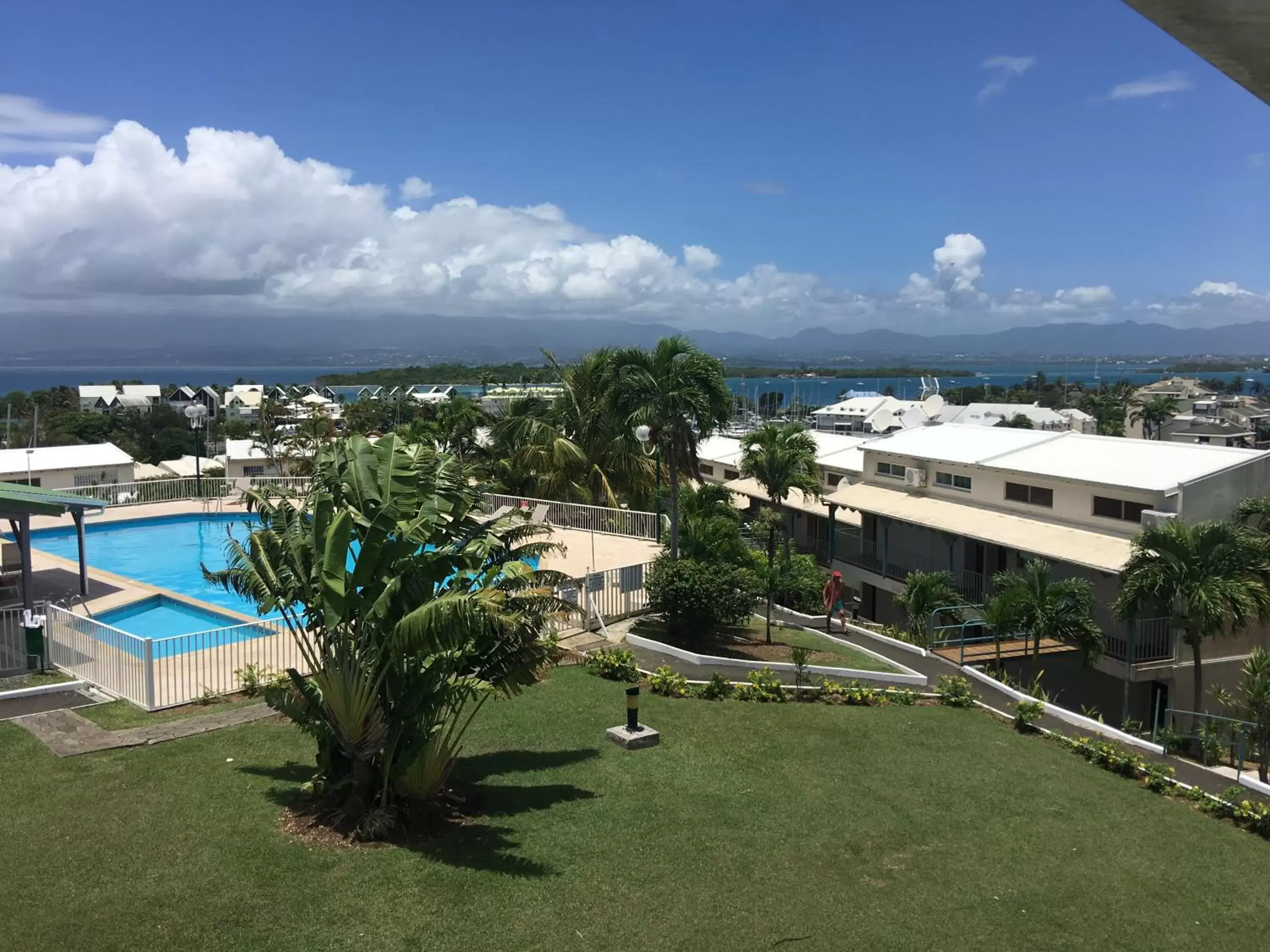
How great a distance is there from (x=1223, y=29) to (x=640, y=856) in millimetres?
8326

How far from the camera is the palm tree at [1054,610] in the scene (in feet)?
63.9

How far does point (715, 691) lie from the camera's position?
15.2 m

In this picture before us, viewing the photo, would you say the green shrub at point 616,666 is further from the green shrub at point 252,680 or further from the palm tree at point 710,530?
the green shrub at point 252,680

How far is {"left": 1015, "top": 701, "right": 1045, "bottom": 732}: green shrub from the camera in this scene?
15383 millimetres

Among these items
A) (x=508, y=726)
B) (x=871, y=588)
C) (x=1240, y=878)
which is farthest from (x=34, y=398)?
(x=1240, y=878)

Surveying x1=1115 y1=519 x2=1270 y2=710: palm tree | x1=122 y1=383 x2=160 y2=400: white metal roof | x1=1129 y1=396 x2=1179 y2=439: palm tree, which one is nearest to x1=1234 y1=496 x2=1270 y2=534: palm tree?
x1=1115 y1=519 x2=1270 y2=710: palm tree

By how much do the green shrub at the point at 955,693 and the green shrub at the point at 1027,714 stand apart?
1038 millimetres

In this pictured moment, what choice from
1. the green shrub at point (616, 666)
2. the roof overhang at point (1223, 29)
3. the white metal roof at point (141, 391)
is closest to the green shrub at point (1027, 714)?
the green shrub at point (616, 666)

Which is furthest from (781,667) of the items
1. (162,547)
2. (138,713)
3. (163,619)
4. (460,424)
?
(162,547)

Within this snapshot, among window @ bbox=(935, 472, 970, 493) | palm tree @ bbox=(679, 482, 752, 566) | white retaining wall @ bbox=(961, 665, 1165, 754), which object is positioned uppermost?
window @ bbox=(935, 472, 970, 493)

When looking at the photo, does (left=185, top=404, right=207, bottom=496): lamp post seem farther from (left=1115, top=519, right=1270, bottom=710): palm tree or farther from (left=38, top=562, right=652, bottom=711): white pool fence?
(left=1115, top=519, right=1270, bottom=710): palm tree

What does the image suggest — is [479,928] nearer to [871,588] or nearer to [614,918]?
[614,918]

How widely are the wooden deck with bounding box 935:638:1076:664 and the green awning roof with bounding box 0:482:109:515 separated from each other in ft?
61.6

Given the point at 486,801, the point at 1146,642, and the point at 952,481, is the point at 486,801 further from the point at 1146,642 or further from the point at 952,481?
the point at 952,481
